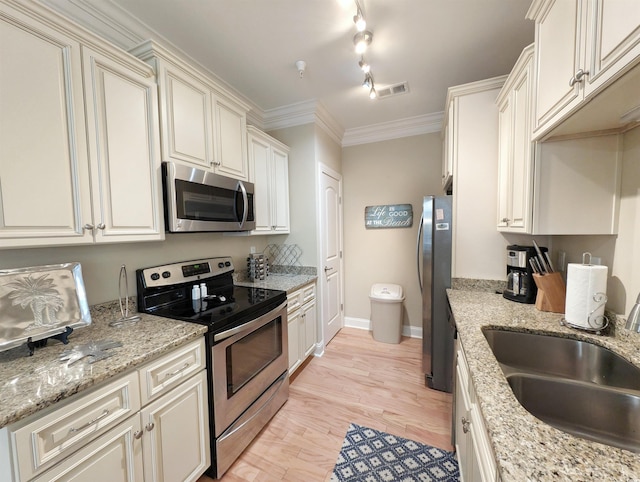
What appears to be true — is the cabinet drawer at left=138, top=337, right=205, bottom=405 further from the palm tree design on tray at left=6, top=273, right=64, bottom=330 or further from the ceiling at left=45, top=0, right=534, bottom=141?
the ceiling at left=45, top=0, right=534, bottom=141

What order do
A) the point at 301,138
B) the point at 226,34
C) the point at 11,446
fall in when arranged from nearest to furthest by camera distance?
the point at 11,446, the point at 226,34, the point at 301,138

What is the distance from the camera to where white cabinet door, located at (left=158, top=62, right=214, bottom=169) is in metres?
1.53

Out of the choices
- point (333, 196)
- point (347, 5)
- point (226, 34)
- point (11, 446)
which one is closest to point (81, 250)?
point (11, 446)

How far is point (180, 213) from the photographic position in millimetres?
1575

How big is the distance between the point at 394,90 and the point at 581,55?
1.71m

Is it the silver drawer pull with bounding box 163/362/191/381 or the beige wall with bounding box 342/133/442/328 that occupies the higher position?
the beige wall with bounding box 342/133/442/328

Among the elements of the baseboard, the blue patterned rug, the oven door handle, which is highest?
the oven door handle

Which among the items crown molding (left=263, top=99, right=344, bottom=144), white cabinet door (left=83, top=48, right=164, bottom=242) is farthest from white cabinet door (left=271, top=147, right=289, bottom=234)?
white cabinet door (left=83, top=48, right=164, bottom=242)

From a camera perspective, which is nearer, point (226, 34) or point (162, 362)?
point (162, 362)

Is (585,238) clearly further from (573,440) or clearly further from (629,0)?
(573,440)

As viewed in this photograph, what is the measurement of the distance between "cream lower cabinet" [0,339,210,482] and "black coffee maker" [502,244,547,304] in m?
2.01

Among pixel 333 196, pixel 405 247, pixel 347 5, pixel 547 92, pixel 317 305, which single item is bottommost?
pixel 317 305

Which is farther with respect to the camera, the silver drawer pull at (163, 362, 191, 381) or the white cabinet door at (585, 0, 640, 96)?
the silver drawer pull at (163, 362, 191, 381)

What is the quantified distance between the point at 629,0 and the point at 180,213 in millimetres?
1994
